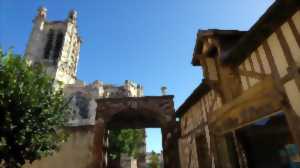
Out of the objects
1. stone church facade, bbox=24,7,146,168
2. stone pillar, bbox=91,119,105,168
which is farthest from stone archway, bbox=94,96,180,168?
stone church facade, bbox=24,7,146,168

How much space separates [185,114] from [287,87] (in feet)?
20.2

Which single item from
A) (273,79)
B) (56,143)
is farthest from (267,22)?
(56,143)

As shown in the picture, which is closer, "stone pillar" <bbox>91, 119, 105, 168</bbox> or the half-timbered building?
the half-timbered building

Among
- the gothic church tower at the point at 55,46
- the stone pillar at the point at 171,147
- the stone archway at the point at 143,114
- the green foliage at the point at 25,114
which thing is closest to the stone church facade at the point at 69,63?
the gothic church tower at the point at 55,46

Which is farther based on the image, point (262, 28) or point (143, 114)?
point (143, 114)

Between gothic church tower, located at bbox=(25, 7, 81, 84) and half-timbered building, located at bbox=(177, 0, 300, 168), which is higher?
gothic church tower, located at bbox=(25, 7, 81, 84)

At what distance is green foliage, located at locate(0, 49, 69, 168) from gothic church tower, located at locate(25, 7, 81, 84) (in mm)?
23248

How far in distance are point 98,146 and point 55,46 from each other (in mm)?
29415

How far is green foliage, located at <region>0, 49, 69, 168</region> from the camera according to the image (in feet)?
24.1

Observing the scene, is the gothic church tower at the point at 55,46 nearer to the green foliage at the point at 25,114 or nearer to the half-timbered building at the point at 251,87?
the green foliage at the point at 25,114

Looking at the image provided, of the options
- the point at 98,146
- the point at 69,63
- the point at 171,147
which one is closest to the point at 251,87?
the point at 171,147

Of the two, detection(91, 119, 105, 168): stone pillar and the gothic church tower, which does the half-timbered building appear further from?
the gothic church tower

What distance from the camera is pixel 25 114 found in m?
7.71

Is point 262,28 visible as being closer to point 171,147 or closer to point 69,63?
point 171,147
